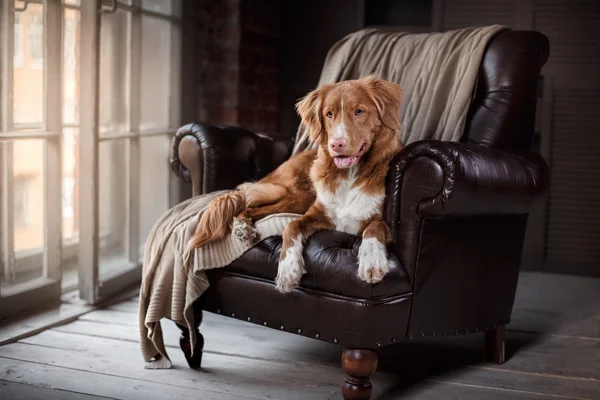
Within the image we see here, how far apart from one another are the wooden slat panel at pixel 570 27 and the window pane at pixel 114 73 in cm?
222

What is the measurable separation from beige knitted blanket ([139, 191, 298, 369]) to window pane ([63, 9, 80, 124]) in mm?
1367

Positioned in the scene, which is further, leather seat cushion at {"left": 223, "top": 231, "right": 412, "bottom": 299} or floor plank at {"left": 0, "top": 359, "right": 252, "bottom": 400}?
floor plank at {"left": 0, "top": 359, "right": 252, "bottom": 400}

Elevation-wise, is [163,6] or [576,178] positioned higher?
[163,6]

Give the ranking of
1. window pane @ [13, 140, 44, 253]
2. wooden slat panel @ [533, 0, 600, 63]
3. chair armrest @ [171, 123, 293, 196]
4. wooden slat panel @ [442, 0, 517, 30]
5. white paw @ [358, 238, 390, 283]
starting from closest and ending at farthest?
white paw @ [358, 238, 390, 283]
chair armrest @ [171, 123, 293, 196]
window pane @ [13, 140, 44, 253]
wooden slat panel @ [533, 0, 600, 63]
wooden slat panel @ [442, 0, 517, 30]

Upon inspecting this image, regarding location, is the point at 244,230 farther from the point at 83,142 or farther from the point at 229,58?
the point at 229,58

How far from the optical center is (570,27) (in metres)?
4.30

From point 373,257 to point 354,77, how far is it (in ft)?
3.94

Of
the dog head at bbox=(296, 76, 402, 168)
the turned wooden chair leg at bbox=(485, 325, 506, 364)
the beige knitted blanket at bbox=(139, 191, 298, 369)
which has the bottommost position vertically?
the turned wooden chair leg at bbox=(485, 325, 506, 364)

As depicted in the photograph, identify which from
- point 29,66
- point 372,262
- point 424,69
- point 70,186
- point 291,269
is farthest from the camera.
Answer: point 70,186

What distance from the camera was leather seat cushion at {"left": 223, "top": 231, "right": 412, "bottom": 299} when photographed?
2.25 m

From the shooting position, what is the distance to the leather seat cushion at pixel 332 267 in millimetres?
2254

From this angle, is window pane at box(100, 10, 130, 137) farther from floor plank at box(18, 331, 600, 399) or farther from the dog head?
the dog head

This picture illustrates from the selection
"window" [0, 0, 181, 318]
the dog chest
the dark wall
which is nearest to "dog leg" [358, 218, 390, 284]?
the dog chest

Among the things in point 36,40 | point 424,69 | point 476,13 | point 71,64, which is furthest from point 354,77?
point 476,13
